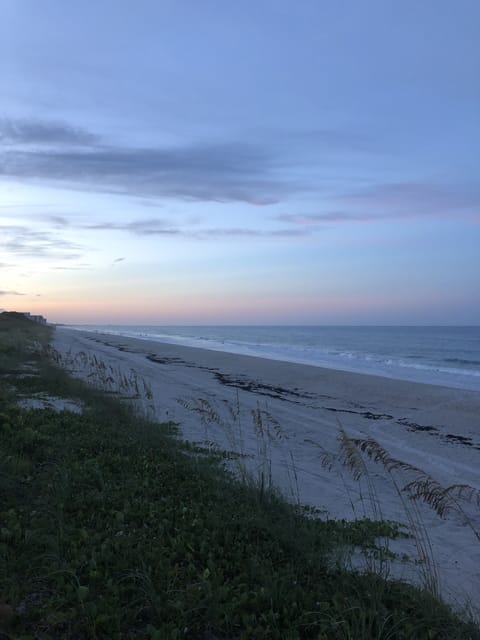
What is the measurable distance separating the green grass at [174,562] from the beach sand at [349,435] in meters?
0.89

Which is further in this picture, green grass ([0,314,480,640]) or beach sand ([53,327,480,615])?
beach sand ([53,327,480,615])

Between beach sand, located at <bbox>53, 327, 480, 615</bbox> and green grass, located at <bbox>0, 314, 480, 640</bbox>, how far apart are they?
2.92 feet

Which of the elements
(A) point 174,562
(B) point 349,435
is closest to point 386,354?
(B) point 349,435

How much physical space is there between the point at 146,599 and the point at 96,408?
23.6ft

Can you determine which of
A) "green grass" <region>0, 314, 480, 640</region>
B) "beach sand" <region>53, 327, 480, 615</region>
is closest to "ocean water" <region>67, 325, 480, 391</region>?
"beach sand" <region>53, 327, 480, 615</region>

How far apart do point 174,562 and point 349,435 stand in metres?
8.89

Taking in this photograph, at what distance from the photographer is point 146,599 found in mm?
3574

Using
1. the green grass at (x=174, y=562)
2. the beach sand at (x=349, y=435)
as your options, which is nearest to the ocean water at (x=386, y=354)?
the beach sand at (x=349, y=435)

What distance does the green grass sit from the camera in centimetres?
345

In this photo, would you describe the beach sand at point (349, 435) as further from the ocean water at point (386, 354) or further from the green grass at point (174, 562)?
the ocean water at point (386, 354)

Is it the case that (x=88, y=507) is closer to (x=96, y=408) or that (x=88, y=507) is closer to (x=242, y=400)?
(x=96, y=408)

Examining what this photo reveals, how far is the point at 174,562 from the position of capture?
4246 mm

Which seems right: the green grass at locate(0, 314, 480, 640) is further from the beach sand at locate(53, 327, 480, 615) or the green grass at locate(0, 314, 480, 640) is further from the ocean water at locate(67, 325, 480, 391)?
the ocean water at locate(67, 325, 480, 391)

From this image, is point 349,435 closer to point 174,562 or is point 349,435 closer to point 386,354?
→ point 174,562
